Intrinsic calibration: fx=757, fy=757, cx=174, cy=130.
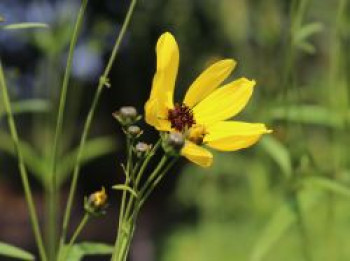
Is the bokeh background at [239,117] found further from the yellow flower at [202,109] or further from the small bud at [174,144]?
the small bud at [174,144]

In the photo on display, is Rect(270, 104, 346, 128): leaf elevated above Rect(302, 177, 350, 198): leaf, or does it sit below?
above

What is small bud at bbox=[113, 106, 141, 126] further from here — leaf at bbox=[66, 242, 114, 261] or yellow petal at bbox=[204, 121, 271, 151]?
leaf at bbox=[66, 242, 114, 261]

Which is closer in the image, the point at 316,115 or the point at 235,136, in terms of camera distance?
the point at 235,136

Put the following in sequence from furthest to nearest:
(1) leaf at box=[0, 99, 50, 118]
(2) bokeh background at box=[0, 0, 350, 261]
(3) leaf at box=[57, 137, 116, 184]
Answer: (3) leaf at box=[57, 137, 116, 184]
(1) leaf at box=[0, 99, 50, 118]
(2) bokeh background at box=[0, 0, 350, 261]

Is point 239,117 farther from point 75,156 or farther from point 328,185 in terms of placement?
point 328,185

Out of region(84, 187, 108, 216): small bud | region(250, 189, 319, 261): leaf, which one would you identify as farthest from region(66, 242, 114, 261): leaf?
region(250, 189, 319, 261): leaf

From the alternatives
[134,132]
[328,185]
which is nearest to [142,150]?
[134,132]
